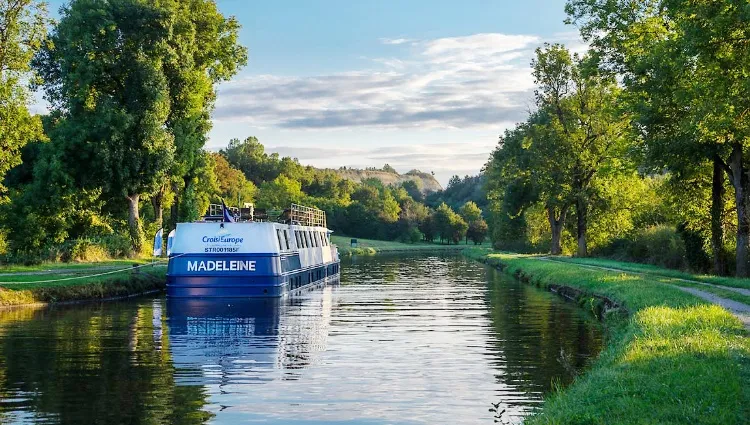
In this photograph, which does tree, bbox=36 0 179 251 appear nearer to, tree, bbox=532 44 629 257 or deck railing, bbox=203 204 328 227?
deck railing, bbox=203 204 328 227

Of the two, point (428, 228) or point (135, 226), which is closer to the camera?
point (135, 226)

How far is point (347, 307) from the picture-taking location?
33.2m

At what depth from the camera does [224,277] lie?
34.8 meters

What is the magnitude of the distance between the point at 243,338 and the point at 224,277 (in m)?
12.0

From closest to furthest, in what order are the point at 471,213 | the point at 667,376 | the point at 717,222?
the point at 667,376 < the point at 717,222 < the point at 471,213

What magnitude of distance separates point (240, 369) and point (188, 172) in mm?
40847

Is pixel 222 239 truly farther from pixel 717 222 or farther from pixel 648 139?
pixel 717 222

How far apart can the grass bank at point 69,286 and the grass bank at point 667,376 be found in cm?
2061

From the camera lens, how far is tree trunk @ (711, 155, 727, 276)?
38562mm

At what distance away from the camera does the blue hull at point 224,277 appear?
3441 cm

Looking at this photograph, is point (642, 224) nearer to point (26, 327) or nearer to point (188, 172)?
point (188, 172)

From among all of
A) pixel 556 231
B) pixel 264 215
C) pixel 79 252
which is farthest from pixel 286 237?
pixel 556 231

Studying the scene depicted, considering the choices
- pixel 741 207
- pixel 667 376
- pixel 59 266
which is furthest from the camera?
pixel 59 266

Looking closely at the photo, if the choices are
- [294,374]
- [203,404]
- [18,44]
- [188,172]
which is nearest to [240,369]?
[294,374]
